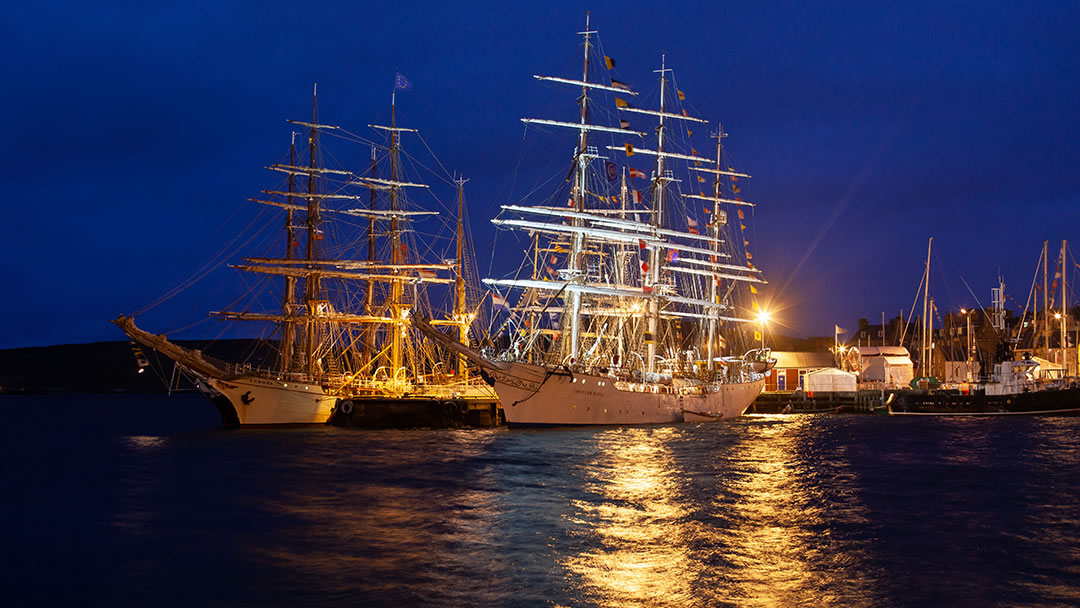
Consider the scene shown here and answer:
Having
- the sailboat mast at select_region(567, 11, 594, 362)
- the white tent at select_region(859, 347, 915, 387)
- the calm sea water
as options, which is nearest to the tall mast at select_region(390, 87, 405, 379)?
the sailboat mast at select_region(567, 11, 594, 362)

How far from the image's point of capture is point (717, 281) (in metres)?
96.0

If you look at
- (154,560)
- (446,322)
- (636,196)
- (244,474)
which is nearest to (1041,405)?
(636,196)

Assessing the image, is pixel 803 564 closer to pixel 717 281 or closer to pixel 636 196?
pixel 636 196

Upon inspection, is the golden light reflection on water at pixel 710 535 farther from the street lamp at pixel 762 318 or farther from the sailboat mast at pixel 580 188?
the street lamp at pixel 762 318

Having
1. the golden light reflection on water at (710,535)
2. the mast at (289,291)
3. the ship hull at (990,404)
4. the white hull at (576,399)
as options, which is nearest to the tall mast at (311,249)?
the mast at (289,291)

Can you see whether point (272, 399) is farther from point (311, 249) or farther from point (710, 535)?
point (710, 535)

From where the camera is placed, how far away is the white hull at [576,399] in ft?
196

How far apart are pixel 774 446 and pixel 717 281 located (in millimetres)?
44981

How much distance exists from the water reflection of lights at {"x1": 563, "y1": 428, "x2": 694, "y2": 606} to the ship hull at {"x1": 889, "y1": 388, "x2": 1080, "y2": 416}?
5305cm

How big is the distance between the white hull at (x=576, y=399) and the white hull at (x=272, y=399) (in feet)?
55.1

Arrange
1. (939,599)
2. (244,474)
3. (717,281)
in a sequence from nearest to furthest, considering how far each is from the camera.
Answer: (939,599) → (244,474) → (717,281)

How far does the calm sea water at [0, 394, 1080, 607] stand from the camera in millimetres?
18422

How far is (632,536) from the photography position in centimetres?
2355

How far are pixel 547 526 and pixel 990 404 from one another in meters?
70.4
